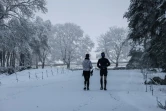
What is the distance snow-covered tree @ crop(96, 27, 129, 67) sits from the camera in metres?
78.9

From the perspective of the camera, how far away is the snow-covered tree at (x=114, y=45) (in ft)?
259

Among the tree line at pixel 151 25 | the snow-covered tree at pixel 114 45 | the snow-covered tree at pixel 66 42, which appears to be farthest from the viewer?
the snow-covered tree at pixel 114 45

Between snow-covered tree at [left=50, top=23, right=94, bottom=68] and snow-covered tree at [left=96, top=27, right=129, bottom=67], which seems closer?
snow-covered tree at [left=50, top=23, right=94, bottom=68]

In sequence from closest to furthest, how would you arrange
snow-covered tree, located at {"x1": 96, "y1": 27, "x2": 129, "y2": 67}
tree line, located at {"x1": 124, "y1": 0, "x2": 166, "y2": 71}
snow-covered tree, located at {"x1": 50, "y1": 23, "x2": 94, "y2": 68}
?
tree line, located at {"x1": 124, "y1": 0, "x2": 166, "y2": 71}, snow-covered tree, located at {"x1": 50, "y1": 23, "x2": 94, "y2": 68}, snow-covered tree, located at {"x1": 96, "y1": 27, "x2": 129, "y2": 67}

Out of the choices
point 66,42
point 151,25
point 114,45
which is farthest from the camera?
point 114,45

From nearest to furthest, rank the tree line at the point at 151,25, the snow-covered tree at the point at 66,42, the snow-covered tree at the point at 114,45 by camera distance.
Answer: the tree line at the point at 151,25 → the snow-covered tree at the point at 66,42 → the snow-covered tree at the point at 114,45

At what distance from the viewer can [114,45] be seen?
80.9 metres

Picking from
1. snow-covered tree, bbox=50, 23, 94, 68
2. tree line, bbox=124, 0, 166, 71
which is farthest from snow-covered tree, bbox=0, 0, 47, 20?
snow-covered tree, bbox=50, 23, 94, 68

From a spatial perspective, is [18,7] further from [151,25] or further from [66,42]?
[66,42]

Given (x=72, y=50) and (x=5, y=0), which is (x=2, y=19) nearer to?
(x=5, y=0)

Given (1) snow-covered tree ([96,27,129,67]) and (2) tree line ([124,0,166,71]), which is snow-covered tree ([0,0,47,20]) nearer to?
(2) tree line ([124,0,166,71])

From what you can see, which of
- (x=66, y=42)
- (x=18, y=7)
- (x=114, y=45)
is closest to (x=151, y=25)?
(x=18, y=7)

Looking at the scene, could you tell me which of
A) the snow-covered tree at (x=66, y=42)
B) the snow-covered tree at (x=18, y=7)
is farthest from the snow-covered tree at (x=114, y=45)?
the snow-covered tree at (x=18, y=7)

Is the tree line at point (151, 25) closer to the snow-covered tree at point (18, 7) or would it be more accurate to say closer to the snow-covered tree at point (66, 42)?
the snow-covered tree at point (18, 7)
